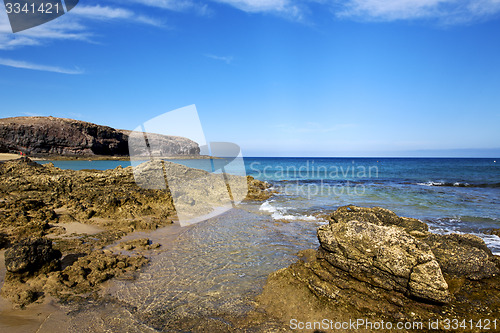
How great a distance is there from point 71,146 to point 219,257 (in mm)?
92782

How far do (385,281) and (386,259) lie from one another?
34 centimetres

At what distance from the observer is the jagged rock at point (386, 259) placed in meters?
3.64

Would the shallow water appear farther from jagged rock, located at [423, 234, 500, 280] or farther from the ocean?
jagged rock, located at [423, 234, 500, 280]

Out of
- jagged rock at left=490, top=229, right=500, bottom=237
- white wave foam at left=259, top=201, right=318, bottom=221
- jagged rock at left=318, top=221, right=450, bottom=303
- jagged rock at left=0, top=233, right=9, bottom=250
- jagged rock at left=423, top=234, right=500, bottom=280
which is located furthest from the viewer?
white wave foam at left=259, top=201, right=318, bottom=221

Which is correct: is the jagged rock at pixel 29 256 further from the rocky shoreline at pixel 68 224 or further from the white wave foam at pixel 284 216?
the white wave foam at pixel 284 216

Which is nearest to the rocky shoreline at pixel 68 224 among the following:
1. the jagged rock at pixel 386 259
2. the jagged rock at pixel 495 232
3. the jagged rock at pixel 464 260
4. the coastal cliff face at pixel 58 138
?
the jagged rock at pixel 386 259

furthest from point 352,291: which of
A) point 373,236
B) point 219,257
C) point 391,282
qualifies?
point 219,257

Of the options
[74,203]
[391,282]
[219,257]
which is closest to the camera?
[391,282]

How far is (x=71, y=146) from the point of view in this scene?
79062mm

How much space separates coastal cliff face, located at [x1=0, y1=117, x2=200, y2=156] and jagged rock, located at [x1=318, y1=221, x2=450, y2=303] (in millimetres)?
67396

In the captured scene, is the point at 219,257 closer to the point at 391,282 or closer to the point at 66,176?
the point at 391,282

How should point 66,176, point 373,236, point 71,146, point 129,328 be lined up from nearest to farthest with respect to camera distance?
point 129,328 < point 373,236 < point 66,176 < point 71,146

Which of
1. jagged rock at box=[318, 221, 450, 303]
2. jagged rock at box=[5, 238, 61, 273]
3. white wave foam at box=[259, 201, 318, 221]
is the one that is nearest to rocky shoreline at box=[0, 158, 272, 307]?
jagged rock at box=[5, 238, 61, 273]

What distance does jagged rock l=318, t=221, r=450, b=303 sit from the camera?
12.0ft
